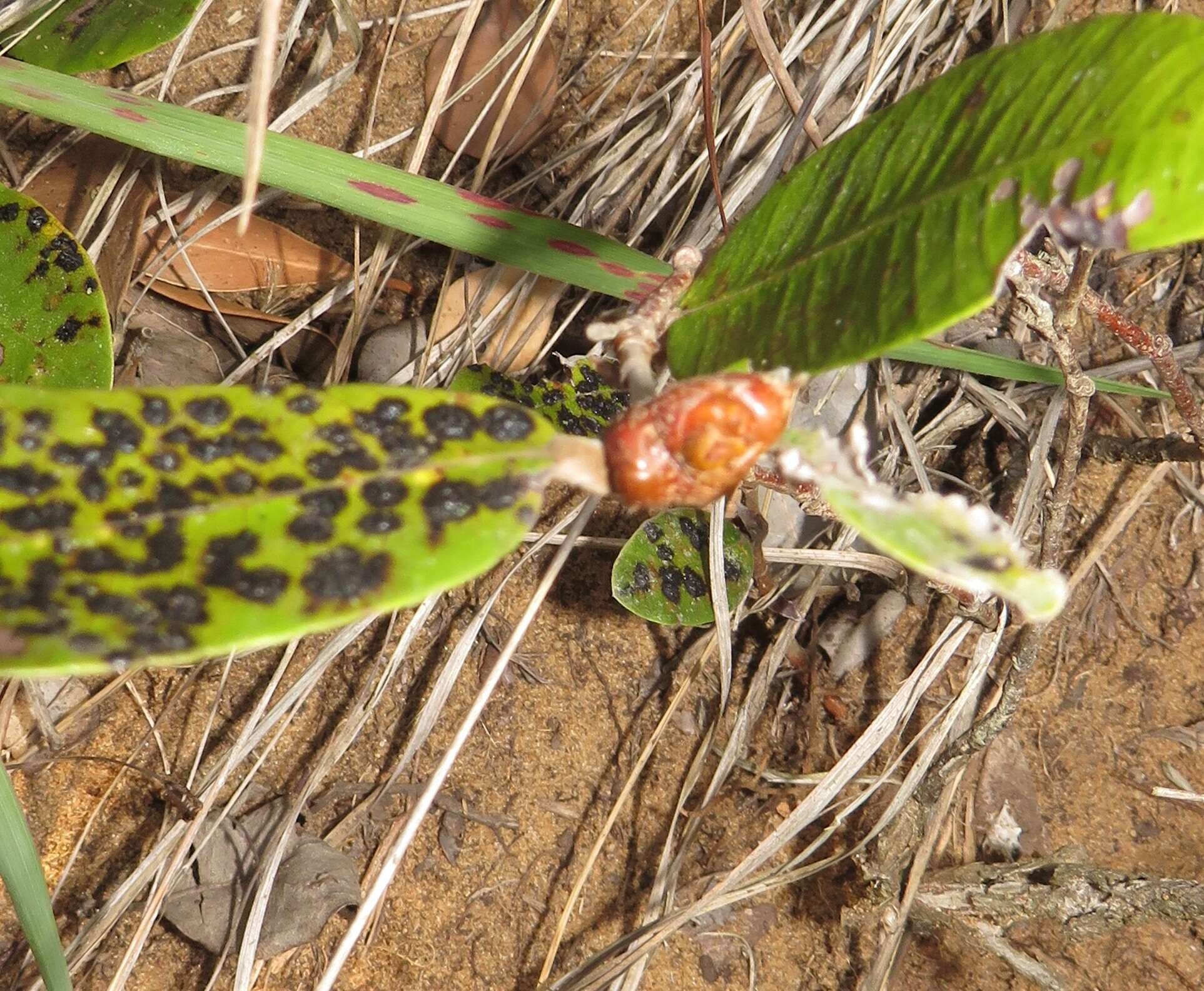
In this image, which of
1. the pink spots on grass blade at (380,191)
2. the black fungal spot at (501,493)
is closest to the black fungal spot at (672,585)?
the pink spots on grass blade at (380,191)

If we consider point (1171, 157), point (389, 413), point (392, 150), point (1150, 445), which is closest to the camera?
point (1171, 157)

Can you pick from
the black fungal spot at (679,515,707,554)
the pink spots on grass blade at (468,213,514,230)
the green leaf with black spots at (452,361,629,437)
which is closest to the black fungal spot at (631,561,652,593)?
the black fungal spot at (679,515,707,554)

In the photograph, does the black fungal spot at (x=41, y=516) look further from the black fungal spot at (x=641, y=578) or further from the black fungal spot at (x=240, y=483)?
the black fungal spot at (x=641, y=578)

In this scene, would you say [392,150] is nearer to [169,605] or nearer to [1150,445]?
[169,605]

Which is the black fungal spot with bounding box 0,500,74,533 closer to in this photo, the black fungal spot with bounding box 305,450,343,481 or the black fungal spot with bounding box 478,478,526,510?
the black fungal spot with bounding box 305,450,343,481

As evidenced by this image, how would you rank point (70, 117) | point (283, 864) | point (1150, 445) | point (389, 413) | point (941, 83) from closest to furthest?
point (389, 413) → point (941, 83) → point (70, 117) → point (283, 864) → point (1150, 445)

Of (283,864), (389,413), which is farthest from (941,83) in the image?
(283,864)
